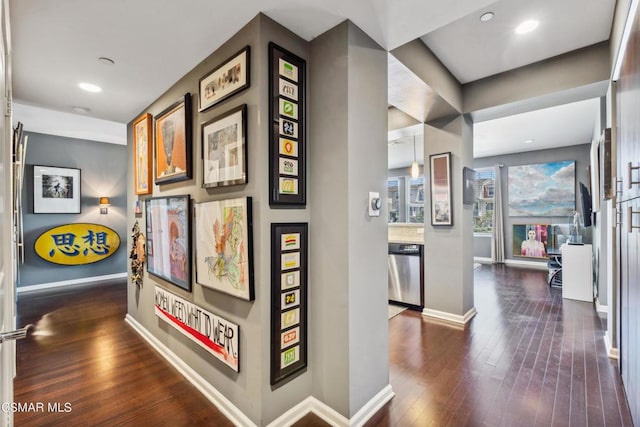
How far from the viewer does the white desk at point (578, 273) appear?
14.2ft

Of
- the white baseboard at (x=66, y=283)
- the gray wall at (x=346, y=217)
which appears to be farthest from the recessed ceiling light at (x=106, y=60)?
the white baseboard at (x=66, y=283)

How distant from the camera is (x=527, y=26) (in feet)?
7.86

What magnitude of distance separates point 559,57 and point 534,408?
3.06 m

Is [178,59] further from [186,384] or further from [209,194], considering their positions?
[186,384]

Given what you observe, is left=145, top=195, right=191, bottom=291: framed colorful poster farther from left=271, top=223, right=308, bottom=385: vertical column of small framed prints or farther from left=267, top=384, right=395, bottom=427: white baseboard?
left=267, top=384, right=395, bottom=427: white baseboard

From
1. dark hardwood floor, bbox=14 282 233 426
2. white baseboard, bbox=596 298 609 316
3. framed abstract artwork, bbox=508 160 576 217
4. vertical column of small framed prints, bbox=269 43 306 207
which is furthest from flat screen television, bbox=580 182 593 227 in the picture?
dark hardwood floor, bbox=14 282 233 426

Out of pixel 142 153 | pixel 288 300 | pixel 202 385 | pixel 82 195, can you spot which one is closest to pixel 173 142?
pixel 142 153

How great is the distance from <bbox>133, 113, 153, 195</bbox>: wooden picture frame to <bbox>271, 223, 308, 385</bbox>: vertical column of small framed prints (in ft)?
6.49

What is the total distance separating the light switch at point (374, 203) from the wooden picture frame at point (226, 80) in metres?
1.04

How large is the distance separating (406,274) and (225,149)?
305 cm

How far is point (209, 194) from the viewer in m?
2.19

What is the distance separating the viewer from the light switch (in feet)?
6.45
